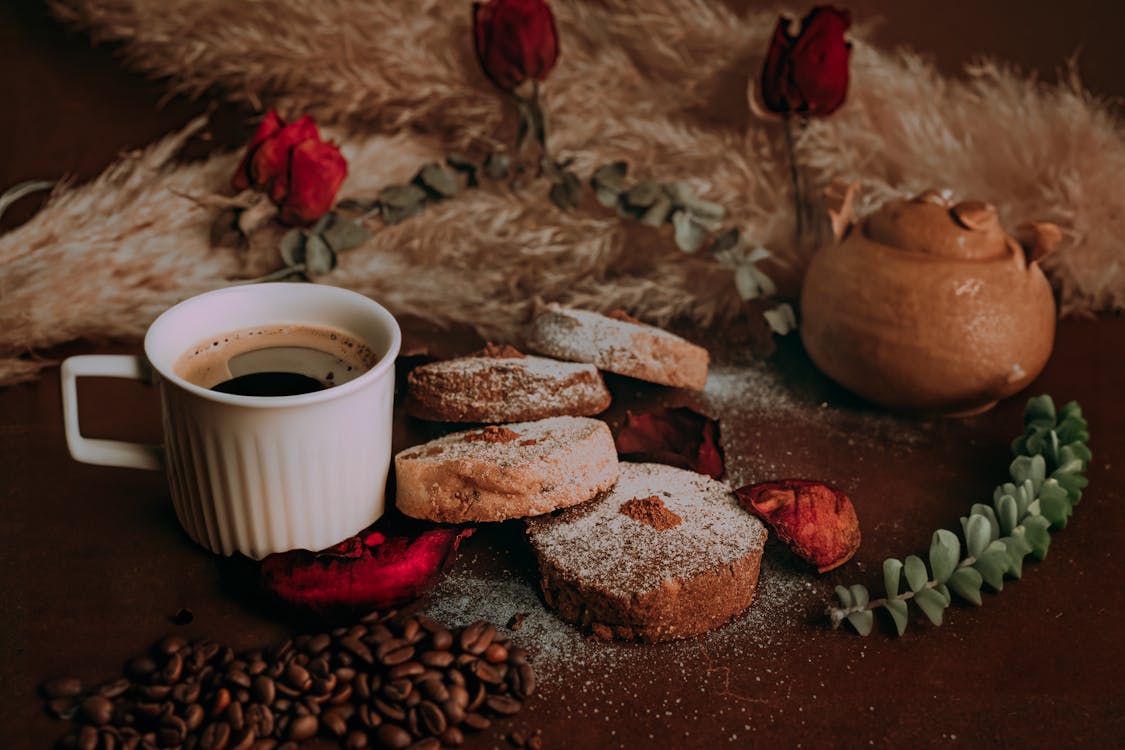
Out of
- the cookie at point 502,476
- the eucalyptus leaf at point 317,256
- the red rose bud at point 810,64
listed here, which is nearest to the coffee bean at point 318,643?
the cookie at point 502,476

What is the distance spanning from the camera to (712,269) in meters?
2.10

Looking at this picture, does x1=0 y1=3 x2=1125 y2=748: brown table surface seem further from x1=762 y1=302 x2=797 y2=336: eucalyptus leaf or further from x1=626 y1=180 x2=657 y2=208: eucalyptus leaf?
x1=626 y1=180 x2=657 y2=208: eucalyptus leaf

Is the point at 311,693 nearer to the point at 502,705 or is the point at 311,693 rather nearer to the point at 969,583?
the point at 502,705

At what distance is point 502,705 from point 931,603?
54 cm

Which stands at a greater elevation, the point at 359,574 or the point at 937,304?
the point at 937,304

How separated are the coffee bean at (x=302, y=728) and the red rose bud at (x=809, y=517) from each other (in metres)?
0.60

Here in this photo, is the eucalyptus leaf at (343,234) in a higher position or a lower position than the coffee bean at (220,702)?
higher

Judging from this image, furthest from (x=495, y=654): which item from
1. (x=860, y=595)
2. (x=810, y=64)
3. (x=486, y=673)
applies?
(x=810, y=64)

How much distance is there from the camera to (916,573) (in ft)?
4.46

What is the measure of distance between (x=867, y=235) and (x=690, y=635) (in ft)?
2.54

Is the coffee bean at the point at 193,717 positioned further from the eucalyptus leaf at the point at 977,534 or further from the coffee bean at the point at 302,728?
the eucalyptus leaf at the point at 977,534

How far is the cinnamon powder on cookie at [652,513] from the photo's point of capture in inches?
54.0

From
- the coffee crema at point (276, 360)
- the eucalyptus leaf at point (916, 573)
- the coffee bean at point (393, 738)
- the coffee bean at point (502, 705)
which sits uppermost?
the coffee crema at point (276, 360)

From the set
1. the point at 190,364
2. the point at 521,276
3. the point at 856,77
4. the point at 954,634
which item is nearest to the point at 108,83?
the point at 521,276
